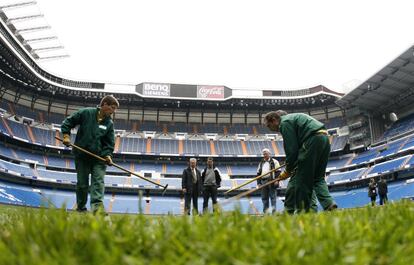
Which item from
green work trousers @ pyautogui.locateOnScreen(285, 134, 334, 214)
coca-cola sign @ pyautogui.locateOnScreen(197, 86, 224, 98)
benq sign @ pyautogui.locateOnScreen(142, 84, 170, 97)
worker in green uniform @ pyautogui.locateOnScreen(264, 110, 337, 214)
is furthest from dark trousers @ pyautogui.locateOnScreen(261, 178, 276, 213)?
benq sign @ pyautogui.locateOnScreen(142, 84, 170, 97)

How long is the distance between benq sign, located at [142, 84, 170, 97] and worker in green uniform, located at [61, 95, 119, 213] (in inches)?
1492

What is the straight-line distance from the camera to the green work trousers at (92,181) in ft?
20.3

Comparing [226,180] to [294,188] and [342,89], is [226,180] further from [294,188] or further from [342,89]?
[294,188]

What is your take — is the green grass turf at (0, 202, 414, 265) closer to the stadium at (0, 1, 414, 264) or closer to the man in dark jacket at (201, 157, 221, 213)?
the man in dark jacket at (201, 157, 221, 213)

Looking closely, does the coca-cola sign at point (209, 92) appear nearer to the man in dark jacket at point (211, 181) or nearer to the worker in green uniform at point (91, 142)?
the man in dark jacket at point (211, 181)

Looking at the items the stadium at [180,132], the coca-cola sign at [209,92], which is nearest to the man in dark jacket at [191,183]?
the stadium at [180,132]

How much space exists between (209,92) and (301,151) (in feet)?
130

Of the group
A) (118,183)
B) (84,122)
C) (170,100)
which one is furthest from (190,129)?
(84,122)

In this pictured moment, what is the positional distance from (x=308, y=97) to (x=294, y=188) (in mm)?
40387

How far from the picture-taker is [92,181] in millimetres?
6426

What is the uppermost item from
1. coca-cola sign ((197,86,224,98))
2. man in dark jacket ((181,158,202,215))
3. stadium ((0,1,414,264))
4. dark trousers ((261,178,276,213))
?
coca-cola sign ((197,86,224,98))

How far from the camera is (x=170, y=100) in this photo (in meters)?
44.8

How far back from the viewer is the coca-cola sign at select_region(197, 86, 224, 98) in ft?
147

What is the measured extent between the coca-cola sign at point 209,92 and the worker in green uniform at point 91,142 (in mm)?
38342
